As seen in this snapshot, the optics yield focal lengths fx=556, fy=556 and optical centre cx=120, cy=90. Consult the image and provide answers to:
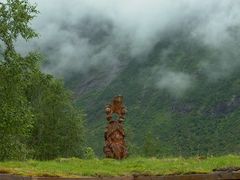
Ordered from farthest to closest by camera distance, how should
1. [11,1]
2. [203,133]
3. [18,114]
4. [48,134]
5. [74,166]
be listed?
1. [203,133]
2. [48,134]
3. [11,1]
4. [18,114]
5. [74,166]

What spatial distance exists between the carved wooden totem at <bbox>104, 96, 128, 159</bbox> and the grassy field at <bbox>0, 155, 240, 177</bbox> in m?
5.06

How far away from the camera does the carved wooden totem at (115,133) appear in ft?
78.6

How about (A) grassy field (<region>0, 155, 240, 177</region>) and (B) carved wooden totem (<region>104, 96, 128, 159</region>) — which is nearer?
(A) grassy field (<region>0, 155, 240, 177</region>)

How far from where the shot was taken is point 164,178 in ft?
48.9

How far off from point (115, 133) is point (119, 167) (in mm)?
7409

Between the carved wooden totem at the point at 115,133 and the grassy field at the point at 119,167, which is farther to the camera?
the carved wooden totem at the point at 115,133

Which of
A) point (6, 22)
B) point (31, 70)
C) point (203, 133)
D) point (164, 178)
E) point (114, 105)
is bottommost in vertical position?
point (164, 178)

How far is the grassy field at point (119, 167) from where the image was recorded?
599 inches

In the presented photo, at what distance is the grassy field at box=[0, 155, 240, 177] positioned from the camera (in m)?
15.2

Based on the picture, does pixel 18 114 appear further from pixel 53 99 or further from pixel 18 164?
pixel 53 99

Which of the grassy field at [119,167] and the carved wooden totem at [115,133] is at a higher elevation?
the carved wooden totem at [115,133]

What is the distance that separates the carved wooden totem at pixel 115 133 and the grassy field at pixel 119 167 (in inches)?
199

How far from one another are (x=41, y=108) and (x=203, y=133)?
13719cm

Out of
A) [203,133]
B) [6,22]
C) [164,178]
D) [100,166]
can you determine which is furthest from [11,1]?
[203,133]
